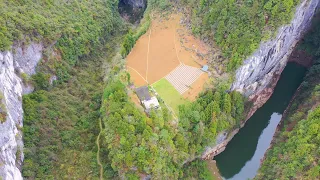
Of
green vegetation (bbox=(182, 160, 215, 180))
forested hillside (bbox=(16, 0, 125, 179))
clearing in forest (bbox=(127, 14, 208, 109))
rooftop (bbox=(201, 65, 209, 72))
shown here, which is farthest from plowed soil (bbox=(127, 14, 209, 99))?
green vegetation (bbox=(182, 160, 215, 180))

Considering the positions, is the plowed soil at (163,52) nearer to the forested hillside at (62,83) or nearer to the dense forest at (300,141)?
the forested hillside at (62,83)

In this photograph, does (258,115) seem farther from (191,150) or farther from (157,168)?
(157,168)

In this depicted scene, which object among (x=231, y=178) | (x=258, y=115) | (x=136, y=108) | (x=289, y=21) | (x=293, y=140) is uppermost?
(x=289, y=21)

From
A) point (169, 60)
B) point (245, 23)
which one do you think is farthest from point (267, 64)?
point (169, 60)

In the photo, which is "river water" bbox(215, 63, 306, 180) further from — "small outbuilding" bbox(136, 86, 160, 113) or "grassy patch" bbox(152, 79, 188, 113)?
"small outbuilding" bbox(136, 86, 160, 113)

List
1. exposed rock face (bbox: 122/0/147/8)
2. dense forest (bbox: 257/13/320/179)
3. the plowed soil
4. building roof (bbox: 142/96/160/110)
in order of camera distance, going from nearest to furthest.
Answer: dense forest (bbox: 257/13/320/179), building roof (bbox: 142/96/160/110), the plowed soil, exposed rock face (bbox: 122/0/147/8)

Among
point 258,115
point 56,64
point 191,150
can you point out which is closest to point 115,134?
point 191,150
